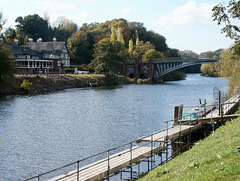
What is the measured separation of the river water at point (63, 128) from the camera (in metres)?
25.4

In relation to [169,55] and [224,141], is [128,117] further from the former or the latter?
[169,55]

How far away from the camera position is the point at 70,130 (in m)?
36.1

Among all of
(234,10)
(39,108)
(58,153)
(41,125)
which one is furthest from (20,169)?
(39,108)

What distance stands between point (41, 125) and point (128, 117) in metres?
11.1

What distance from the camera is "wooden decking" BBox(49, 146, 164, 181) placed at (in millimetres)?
16609

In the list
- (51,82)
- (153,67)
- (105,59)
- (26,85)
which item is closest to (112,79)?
(105,59)

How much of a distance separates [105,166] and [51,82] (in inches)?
2791

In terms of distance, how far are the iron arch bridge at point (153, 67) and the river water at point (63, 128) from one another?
59546 mm

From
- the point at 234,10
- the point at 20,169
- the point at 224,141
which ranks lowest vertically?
the point at 20,169

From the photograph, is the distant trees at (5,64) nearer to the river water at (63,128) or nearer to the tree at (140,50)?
the river water at (63,128)

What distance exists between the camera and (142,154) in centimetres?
2075

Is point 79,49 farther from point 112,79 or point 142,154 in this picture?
point 142,154

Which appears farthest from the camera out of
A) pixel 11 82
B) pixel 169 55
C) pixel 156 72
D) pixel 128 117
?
pixel 169 55

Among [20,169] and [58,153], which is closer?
[20,169]
